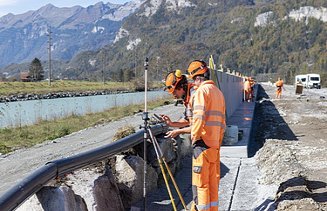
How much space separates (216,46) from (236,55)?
63.2 feet

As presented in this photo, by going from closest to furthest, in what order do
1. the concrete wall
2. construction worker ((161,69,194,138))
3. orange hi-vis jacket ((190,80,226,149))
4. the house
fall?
orange hi-vis jacket ((190,80,226,149)) < construction worker ((161,69,194,138)) < the concrete wall < the house

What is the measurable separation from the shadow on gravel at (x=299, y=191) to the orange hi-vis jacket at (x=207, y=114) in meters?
2.08

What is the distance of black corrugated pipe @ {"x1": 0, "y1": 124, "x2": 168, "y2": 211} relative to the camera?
156 inches

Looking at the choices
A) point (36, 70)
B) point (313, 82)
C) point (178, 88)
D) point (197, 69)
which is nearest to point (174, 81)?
point (178, 88)

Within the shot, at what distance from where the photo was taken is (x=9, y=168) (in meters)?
10.2

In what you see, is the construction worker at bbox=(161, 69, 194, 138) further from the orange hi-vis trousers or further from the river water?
the river water

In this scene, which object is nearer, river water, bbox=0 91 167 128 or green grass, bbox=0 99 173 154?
green grass, bbox=0 99 173 154

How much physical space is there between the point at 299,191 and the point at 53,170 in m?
4.12

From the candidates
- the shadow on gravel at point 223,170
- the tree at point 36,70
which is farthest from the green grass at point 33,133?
the tree at point 36,70

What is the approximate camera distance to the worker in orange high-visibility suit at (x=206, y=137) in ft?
17.6

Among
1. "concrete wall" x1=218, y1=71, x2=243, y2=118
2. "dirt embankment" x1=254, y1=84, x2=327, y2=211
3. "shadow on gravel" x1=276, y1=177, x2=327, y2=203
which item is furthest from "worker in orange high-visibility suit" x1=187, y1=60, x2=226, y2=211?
"concrete wall" x1=218, y1=71, x2=243, y2=118

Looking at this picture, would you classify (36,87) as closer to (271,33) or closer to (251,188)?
(251,188)

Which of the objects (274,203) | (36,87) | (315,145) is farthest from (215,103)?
(36,87)

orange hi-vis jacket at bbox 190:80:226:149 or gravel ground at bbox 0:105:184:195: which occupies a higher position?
orange hi-vis jacket at bbox 190:80:226:149
